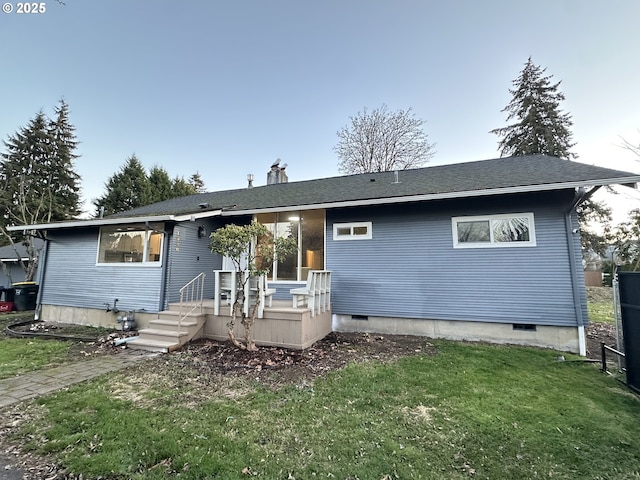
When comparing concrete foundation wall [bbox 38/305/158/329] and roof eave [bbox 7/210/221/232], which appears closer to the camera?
roof eave [bbox 7/210/221/232]

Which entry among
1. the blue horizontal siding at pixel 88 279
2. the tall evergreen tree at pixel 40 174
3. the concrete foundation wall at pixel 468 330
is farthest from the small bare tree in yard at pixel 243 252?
the tall evergreen tree at pixel 40 174

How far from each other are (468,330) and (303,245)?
14.4 ft

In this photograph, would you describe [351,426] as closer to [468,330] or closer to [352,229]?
[468,330]

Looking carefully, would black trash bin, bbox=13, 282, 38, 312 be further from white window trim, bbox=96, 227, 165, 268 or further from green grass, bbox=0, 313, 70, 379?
white window trim, bbox=96, 227, 165, 268

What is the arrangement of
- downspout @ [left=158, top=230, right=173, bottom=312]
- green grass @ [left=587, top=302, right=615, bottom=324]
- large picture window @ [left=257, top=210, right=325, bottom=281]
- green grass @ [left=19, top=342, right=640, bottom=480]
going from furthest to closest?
green grass @ [left=587, top=302, right=615, bottom=324] → large picture window @ [left=257, top=210, right=325, bottom=281] → downspout @ [left=158, top=230, right=173, bottom=312] → green grass @ [left=19, top=342, right=640, bottom=480]

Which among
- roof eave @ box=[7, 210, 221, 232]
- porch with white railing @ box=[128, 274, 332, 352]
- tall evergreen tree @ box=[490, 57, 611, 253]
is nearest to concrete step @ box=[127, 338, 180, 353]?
porch with white railing @ box=[128, 274, 332, 352]

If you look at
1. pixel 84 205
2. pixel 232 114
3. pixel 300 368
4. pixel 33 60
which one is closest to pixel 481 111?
pixel 232 114

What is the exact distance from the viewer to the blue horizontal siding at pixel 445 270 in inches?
224

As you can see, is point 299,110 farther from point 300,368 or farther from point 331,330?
point 300,368

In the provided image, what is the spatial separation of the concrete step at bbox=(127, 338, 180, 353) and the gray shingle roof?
9.77ft

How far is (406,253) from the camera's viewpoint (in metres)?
6.74

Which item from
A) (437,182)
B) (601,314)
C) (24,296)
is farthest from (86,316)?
(601,314)

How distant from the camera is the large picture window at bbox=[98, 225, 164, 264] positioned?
7.29m

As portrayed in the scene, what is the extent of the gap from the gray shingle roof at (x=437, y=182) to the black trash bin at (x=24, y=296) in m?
7.88
